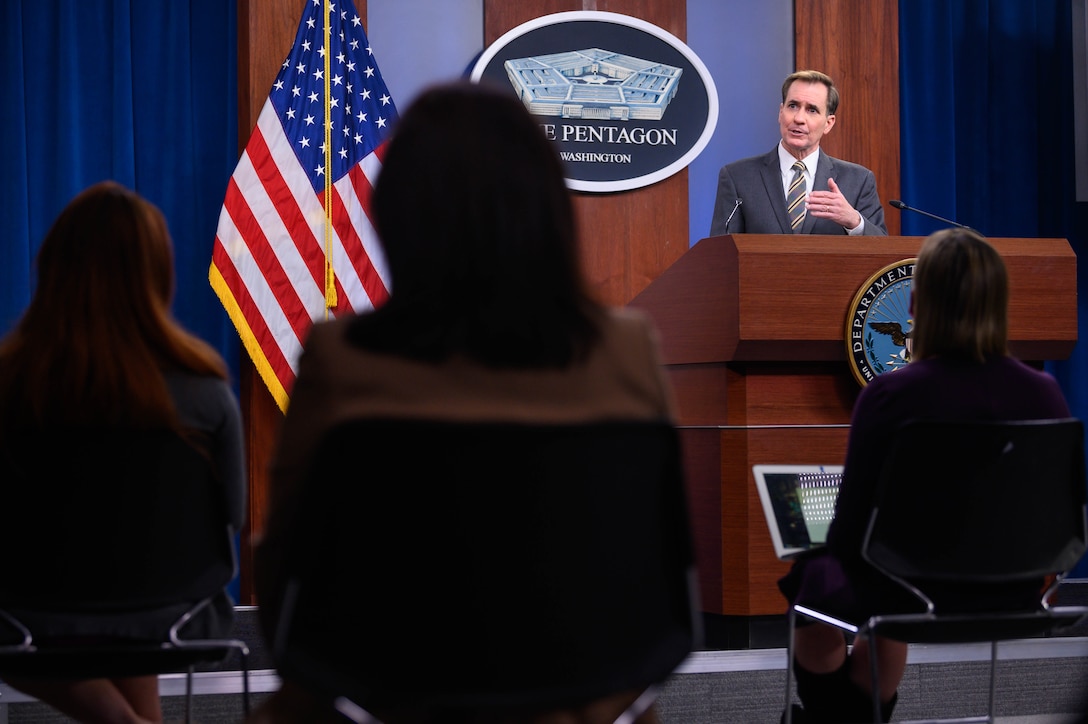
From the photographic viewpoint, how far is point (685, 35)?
5652mm

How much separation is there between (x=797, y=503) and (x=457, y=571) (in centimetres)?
126

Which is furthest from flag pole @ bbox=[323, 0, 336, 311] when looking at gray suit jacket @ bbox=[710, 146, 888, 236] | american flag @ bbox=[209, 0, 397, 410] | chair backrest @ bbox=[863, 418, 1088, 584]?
chair backrest @ bbox=[863, 418, 1088, 584]

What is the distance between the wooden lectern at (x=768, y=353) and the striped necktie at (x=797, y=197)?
779 mm

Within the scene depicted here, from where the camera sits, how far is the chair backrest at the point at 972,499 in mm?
2062

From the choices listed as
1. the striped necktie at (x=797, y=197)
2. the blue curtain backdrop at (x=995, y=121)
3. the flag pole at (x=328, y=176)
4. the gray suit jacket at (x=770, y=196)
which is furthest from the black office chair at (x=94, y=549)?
the blue curtain backdrop at (x=995, y=121)

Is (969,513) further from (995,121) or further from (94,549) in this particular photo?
(995,121)

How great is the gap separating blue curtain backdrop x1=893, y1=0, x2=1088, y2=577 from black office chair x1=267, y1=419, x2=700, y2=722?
16.5 ft

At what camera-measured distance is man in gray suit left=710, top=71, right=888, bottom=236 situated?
4094 millimetres

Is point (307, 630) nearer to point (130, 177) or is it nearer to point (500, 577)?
point (500, 577)

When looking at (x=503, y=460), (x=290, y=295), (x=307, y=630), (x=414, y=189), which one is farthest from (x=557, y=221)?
(x=290, y=295)

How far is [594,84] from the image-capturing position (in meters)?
5.52

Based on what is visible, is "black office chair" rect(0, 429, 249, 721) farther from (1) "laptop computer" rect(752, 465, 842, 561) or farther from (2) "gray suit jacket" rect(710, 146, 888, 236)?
(2) "gray suit jacket" rect(710, 146, 888, 236)

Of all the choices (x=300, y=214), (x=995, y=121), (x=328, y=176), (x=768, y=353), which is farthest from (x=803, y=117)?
(x=995, y=121)

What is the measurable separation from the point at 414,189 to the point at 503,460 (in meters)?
0.31
